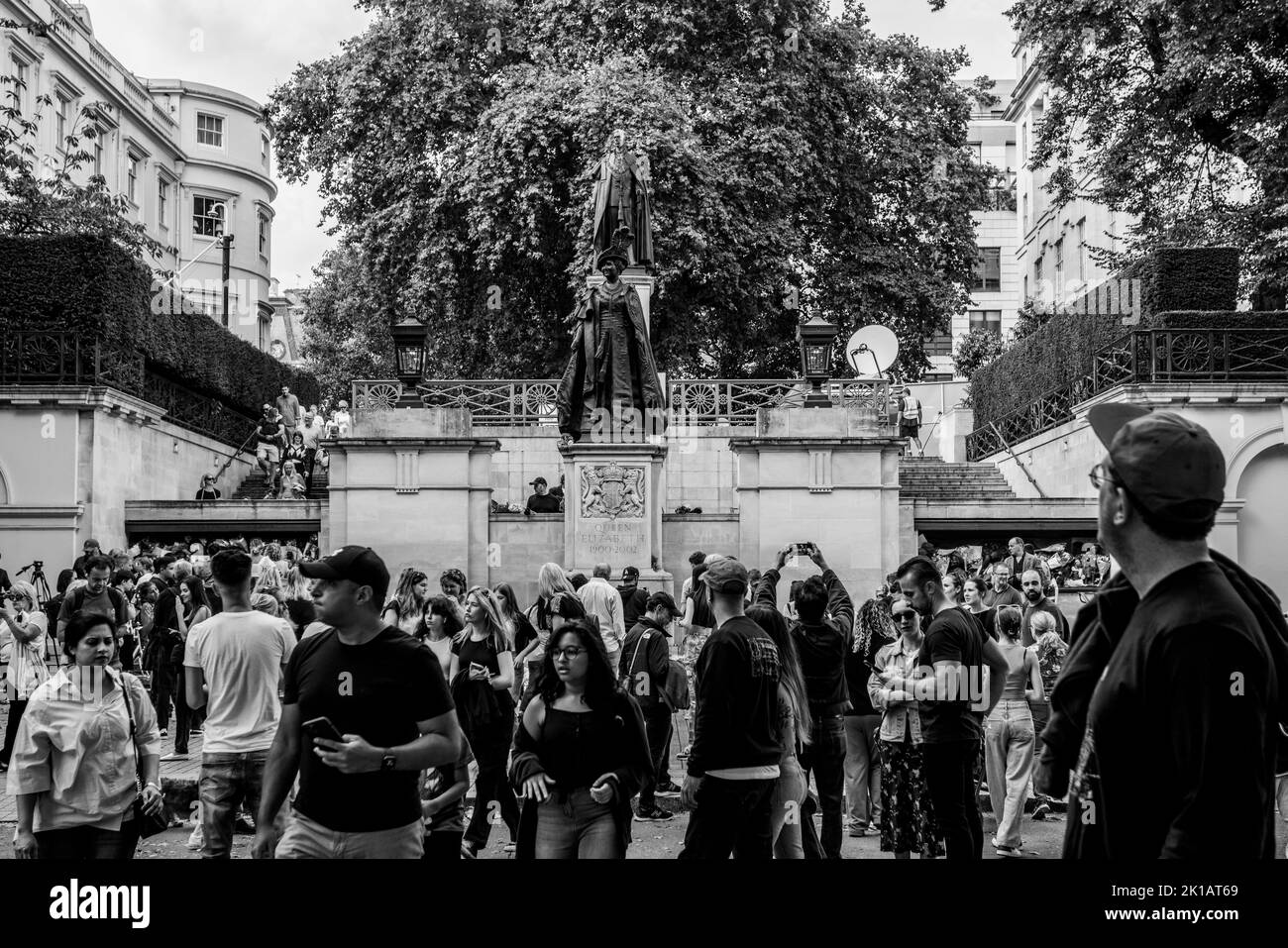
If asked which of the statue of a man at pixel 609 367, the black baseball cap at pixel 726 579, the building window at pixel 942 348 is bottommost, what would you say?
the black baseball cap at pixel 726 579

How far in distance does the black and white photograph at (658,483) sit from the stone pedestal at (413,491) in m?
0.08

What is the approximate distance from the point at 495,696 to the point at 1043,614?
15.3 ft

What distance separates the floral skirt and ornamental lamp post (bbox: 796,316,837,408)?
15.6 meters

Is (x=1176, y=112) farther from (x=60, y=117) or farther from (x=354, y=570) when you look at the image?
(x=60, y=117)

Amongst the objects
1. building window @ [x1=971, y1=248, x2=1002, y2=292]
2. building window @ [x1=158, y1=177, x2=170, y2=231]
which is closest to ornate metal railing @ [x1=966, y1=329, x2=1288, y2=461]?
building window @ [x1=158, y1=177, x2=170, y2=231]

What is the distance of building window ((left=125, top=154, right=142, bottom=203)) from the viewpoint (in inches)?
1959

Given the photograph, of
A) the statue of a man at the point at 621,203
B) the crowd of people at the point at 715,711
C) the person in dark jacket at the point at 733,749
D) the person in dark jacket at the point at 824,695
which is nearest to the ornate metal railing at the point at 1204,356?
the statue of a man at the point at 621,203

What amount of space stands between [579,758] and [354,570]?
1365 millimetres

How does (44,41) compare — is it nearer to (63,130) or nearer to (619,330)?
(63,130)

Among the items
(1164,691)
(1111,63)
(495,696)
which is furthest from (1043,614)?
(1111,63)

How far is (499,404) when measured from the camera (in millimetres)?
28531

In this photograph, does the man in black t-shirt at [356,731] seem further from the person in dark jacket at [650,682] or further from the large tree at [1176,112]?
the large tree at [1176,112]

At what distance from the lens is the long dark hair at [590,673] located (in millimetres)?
5797

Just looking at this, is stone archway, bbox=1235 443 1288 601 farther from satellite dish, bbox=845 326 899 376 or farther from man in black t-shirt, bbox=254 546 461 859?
man in black t-shirt, bbox=254 546 461 859
